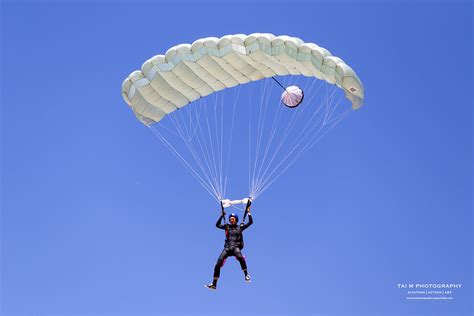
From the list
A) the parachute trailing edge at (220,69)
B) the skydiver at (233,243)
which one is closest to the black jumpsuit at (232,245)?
the skydiver at (233,243)

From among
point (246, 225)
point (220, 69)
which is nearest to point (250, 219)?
point (246, 225)

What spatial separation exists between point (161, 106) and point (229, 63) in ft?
8.04

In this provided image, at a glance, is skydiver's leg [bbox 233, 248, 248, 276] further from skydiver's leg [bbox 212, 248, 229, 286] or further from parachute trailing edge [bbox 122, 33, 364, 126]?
parachute trailing edge [bbox 122, 33, 364, 126]

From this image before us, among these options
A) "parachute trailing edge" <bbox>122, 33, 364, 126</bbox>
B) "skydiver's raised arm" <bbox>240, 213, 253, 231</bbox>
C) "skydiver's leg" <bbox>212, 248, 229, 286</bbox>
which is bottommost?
"skydiver's leg" <bbox>212, 248, 229, 286</bbox>

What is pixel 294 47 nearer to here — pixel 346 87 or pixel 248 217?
pixel 346 87

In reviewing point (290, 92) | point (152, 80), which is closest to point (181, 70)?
point (152, 80)

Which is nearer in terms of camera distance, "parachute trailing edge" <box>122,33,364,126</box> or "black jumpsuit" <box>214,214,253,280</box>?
"parachute trailing edge" <box>122,33,364,126</box>

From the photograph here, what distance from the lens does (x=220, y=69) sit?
2964cm

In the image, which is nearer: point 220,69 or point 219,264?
point 219,264

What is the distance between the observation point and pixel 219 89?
30.6 m

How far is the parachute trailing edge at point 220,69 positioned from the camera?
27.7 meters

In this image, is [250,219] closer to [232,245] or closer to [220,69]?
[232,245]

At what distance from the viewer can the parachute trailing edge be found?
2773cm

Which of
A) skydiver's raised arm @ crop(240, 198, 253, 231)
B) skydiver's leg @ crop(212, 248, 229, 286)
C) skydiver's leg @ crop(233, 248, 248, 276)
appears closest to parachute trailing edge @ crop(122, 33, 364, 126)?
skydiver's raised arm @ crop(240, 198, 253, 231)
